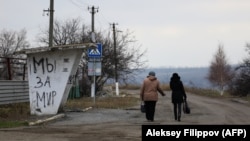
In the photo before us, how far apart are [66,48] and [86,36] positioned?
29202 millimetres

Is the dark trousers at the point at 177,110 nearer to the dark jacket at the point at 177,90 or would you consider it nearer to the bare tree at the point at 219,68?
the dark jacket at the point at 177,90

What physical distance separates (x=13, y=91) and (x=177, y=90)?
7.79 meters

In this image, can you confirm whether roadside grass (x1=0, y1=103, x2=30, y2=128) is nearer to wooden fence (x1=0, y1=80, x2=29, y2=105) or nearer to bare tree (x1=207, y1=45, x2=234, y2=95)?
wooden fence (x1=0, y1=80, x2=29, y2=105)

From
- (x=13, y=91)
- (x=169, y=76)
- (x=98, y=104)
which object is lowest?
(x=98, y=104)

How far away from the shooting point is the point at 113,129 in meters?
15.3

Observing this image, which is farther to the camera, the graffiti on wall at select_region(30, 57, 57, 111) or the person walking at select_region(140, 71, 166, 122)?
the graffiti on wall at select_region(30, 57, 57, 111)

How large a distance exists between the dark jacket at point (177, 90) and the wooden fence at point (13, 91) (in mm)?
7259

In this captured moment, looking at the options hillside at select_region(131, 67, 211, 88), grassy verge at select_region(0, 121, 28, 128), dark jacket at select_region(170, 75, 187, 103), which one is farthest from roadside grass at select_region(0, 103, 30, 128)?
hillside at select_region(131, 67, 211, 88)

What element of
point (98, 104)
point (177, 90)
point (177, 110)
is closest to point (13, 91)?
point (98, 104)

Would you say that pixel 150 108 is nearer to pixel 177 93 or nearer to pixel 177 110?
pixel 177 93

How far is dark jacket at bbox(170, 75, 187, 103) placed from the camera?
18.5 m

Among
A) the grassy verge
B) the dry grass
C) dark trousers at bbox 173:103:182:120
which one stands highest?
dark trousers at bbox 173:103:182:120

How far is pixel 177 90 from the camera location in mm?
18672

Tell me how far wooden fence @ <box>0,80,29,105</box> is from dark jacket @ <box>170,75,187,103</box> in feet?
23.8
